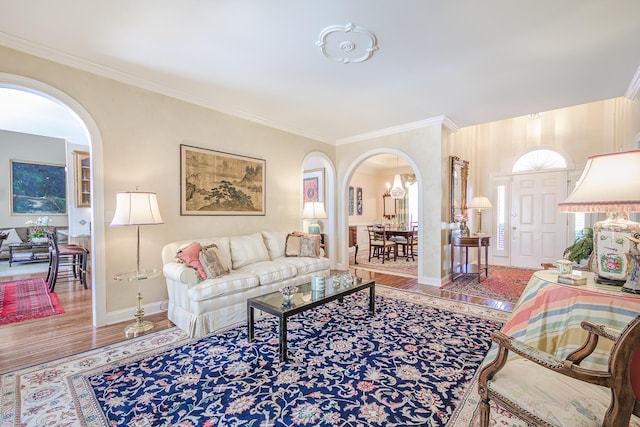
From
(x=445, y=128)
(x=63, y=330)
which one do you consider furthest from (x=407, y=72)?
(x=63, y=330)

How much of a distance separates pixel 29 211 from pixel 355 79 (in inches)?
337

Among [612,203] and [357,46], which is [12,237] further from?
[612,203]

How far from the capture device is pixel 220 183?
4.18 metres

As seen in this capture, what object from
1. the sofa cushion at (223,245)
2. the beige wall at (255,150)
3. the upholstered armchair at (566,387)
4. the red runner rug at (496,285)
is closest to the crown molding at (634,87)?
the beige wall at (255,150)

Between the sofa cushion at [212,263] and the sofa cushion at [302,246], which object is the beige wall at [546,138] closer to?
the sofa cushion at [302,246]

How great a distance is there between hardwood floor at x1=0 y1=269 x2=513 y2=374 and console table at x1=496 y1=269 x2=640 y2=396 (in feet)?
5.88

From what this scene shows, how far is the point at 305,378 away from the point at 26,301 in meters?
4.32

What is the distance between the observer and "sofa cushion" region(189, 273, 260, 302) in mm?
2842

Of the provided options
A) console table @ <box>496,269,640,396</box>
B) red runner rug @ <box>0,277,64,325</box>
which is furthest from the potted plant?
red runner rug @ <box>0,277,64,325</box>

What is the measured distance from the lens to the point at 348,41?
2.60 m

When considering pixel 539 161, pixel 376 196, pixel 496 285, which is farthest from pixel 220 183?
pixel 376 196

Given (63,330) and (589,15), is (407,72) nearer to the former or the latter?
(589,15)

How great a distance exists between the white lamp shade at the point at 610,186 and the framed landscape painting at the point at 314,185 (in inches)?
A: 257

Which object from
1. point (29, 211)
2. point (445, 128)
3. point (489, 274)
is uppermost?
point (445, 128)
